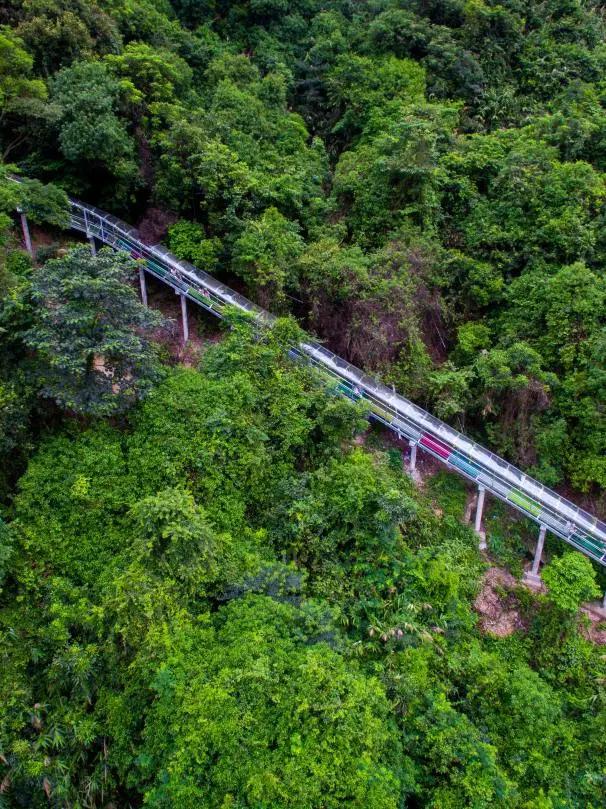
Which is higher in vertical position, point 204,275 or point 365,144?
point 365,144

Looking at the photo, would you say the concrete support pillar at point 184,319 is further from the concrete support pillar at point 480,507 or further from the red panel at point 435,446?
the concrete support pillar at point 480,507

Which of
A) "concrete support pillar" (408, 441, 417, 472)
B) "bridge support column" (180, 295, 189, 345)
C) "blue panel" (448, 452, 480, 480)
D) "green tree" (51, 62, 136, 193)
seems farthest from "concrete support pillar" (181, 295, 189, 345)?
"blue panel" (448, 452, 480, 480)

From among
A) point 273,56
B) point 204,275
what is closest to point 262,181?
point 204,275

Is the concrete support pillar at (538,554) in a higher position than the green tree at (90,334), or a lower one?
lower

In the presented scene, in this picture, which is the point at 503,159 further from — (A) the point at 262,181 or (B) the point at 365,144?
(A) the point at 262,181

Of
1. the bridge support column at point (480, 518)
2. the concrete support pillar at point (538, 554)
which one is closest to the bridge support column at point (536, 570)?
the concrete support pillar at point (538, 554)

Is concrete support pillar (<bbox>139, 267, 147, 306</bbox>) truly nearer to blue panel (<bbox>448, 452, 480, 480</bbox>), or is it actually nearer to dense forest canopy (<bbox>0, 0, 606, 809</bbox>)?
dense forest canopy (<bbox>0, 0, 606, 809</bbox>)
